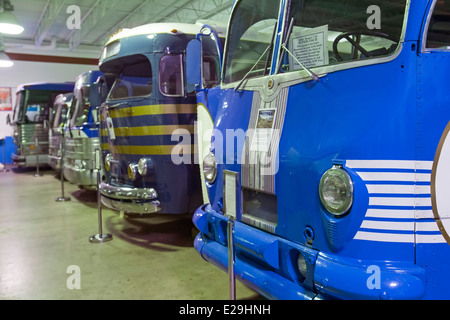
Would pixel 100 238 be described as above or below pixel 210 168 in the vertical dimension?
below

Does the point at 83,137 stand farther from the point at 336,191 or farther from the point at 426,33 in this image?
the point at 426,33

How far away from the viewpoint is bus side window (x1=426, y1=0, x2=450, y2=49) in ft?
6.51

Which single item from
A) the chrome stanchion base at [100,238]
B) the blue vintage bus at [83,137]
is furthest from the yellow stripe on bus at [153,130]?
the blue vintage bus at [83,137]

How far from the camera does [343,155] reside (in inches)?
81.0

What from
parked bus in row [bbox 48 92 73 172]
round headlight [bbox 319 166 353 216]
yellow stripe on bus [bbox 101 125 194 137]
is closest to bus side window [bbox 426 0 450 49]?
round headlight [bbox 319 166 353 216]

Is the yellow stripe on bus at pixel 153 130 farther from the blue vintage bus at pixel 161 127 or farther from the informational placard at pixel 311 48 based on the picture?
the informational placard at pixel 311 48

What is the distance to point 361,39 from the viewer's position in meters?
2.70

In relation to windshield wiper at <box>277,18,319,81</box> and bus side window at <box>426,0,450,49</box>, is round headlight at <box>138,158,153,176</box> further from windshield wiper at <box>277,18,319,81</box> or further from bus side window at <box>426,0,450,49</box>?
bus side window at <box>426,0,450,49</box>

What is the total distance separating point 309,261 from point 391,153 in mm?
762

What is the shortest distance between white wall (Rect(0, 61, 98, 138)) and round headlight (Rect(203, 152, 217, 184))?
15961mm

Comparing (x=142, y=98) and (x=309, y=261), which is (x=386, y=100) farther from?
(x=142, y=98)

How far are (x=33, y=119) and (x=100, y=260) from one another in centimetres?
1000

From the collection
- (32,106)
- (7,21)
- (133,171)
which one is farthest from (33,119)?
(133,171)

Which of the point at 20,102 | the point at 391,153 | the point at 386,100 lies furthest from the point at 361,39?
the point at 20,102
